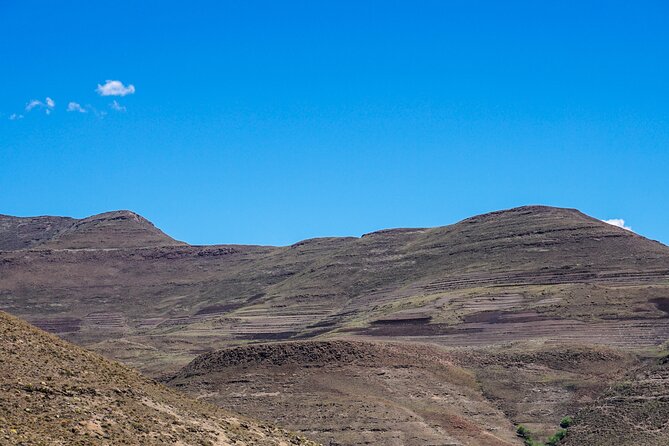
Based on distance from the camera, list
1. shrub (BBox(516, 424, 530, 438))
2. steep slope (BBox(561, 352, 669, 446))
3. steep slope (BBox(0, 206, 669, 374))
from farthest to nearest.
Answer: steep slope (BBox(0, 206, 669, 374)) < shrub (BBox(516, 424, 530, 438)) < steep slope (BBox(561, 352, 669, 446))

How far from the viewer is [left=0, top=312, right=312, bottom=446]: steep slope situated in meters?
26.2

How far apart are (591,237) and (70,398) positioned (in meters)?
131

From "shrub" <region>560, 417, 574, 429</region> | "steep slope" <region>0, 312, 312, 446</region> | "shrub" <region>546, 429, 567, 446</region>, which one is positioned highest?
"steep slope" <region>0, 312, 312, 446</region>

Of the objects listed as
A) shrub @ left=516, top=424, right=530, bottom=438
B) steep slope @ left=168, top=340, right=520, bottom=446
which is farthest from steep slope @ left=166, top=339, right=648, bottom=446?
shrub @ left=516, top=424, right=530, bottom=438

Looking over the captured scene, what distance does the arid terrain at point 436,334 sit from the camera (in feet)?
227

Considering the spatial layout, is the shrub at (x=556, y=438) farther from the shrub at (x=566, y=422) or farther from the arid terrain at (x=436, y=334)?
the shrub at (x=566, y=422)

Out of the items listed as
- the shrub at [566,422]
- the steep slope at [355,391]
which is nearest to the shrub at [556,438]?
the shrub at [566,422]

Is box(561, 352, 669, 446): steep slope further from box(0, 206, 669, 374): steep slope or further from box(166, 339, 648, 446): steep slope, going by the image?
box(0, 206, 669, 374): steep slope

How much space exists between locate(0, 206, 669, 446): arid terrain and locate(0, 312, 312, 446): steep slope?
29.9m

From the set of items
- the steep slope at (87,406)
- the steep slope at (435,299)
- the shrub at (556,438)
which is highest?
the steep slope at (435,299)

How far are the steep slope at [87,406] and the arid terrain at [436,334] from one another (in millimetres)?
29932

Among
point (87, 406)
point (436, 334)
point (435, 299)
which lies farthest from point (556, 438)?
point (435, 299)

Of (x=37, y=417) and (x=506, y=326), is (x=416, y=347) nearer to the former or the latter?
(x=506, y=326)

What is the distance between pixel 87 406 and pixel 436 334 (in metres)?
81.8
